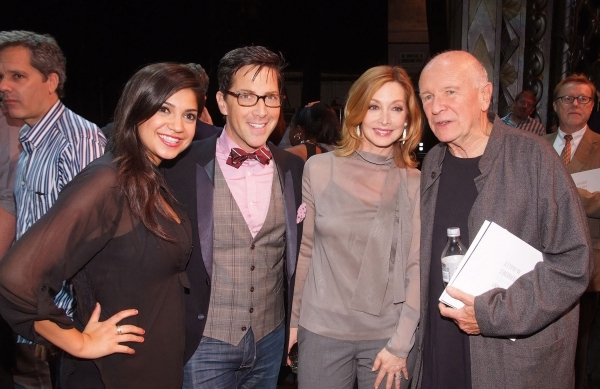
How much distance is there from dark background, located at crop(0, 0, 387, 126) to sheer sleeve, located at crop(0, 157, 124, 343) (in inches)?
256

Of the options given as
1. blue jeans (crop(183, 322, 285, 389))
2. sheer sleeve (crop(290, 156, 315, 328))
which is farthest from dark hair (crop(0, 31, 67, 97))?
blue jeans (crop(183, 322, 285, 389))

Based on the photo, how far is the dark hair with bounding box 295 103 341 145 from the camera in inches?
162

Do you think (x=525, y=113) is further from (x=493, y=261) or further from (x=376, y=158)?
(x=493, y=261)

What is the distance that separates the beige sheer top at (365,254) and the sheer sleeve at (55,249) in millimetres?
1071

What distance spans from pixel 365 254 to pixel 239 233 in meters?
0.61

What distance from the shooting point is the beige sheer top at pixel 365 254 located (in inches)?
90.8

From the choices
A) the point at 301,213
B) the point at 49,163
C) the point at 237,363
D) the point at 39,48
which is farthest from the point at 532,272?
the point at 39,48

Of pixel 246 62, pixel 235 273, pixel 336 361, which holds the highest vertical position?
pixel 246 62

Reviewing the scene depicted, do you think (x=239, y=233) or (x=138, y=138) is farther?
(x=239, y=233)

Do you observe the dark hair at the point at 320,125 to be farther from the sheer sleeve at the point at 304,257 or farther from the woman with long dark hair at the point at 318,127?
the sheer sleeve at the point at 304,257

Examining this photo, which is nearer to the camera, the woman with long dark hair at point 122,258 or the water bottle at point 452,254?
the woman with long dark hair at point 122,258

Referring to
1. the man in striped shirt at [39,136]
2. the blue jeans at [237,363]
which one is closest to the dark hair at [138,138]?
the blue jeans at [237,363]

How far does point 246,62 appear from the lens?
7.53ft

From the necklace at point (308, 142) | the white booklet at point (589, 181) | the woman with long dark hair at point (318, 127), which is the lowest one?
the white booklet at point (589, 181)
